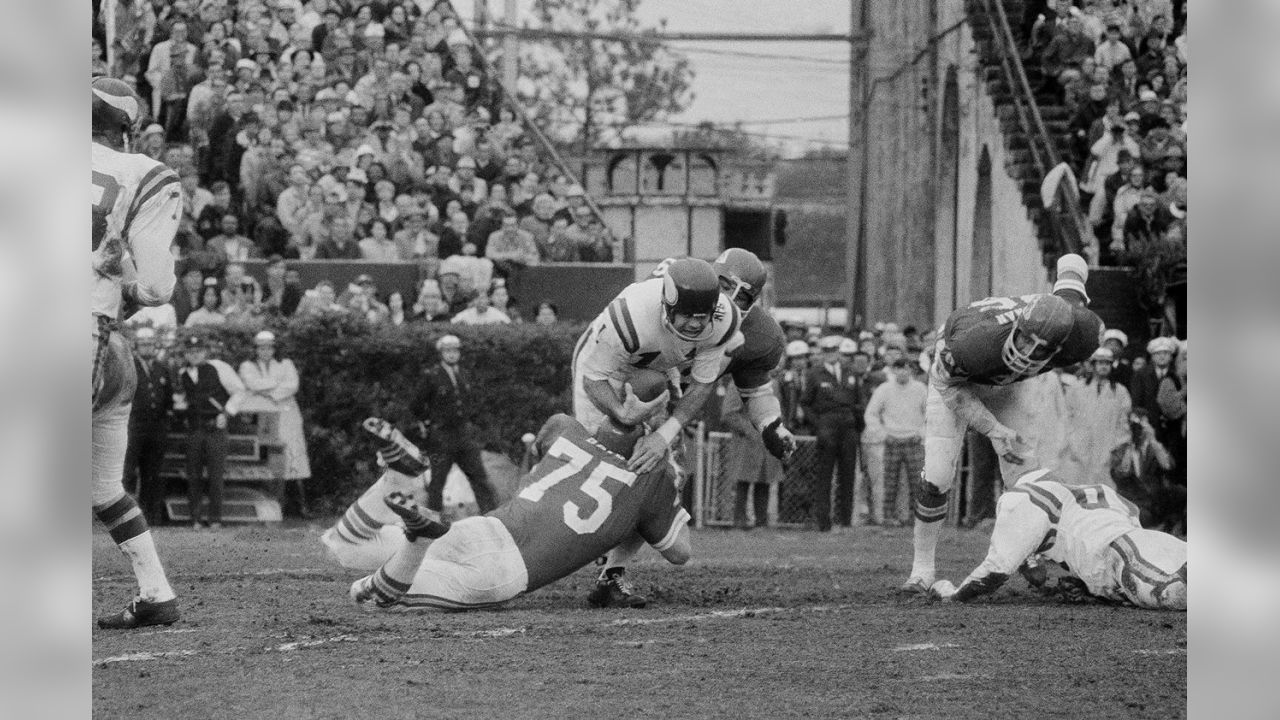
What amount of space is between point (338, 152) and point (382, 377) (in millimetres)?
3327

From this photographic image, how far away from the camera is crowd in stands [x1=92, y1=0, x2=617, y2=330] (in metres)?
15.2

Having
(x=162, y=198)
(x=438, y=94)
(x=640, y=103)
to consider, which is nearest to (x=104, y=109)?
(x=162, y=198)

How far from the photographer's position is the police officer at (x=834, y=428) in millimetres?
14438

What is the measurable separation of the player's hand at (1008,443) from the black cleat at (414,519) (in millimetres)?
3031

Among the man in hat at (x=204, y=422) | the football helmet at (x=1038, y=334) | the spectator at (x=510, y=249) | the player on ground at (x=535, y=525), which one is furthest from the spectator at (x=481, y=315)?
the football helmet at (x=1038, y=334)

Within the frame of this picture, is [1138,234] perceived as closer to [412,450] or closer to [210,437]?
[210,437]

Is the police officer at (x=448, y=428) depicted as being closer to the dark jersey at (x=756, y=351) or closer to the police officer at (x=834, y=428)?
the police officer at (x=834, y=428)

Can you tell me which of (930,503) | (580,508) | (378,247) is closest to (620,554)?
(580,508)

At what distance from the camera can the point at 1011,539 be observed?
8.57 meters

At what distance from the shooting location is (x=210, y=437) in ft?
43.9

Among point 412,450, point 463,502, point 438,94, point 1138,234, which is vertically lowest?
point 463,502

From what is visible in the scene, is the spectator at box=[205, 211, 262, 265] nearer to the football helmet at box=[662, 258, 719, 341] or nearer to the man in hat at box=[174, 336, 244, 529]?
the man in hat at box=[174, 336, 244, 529]

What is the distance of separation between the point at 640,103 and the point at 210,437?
2426 centimetres
